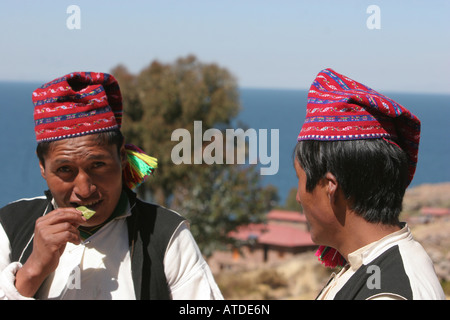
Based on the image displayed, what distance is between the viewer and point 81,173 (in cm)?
271

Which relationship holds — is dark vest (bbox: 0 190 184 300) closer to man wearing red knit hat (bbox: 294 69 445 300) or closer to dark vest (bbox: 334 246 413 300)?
man wearing red knit hat (bbox: 294 69 445 300)

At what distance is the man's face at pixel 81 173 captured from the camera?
271 centimetres

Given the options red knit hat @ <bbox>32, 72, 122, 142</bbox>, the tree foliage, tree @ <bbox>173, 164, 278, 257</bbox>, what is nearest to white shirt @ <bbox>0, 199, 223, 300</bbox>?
red knit hat @ <bbox>32, 72, 122, 142</bbox>

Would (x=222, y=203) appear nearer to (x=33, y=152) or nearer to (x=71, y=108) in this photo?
(x=33, y=152)

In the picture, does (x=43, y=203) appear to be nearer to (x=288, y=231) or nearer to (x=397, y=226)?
(x=397, y=226)

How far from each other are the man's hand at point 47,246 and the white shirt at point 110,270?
129mm

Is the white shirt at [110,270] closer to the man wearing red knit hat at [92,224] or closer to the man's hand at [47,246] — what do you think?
the man wearing red knit hat at [92,224]

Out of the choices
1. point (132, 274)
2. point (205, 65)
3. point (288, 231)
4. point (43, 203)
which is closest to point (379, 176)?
point (132, 274)

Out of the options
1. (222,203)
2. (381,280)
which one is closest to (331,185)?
(381,280)

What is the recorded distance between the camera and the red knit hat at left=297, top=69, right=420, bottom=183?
6.63 feet

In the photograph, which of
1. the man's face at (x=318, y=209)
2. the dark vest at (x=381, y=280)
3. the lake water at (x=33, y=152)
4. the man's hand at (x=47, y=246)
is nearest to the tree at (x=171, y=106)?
the lake water at (x=33, y=152)

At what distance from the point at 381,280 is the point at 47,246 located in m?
1.54
